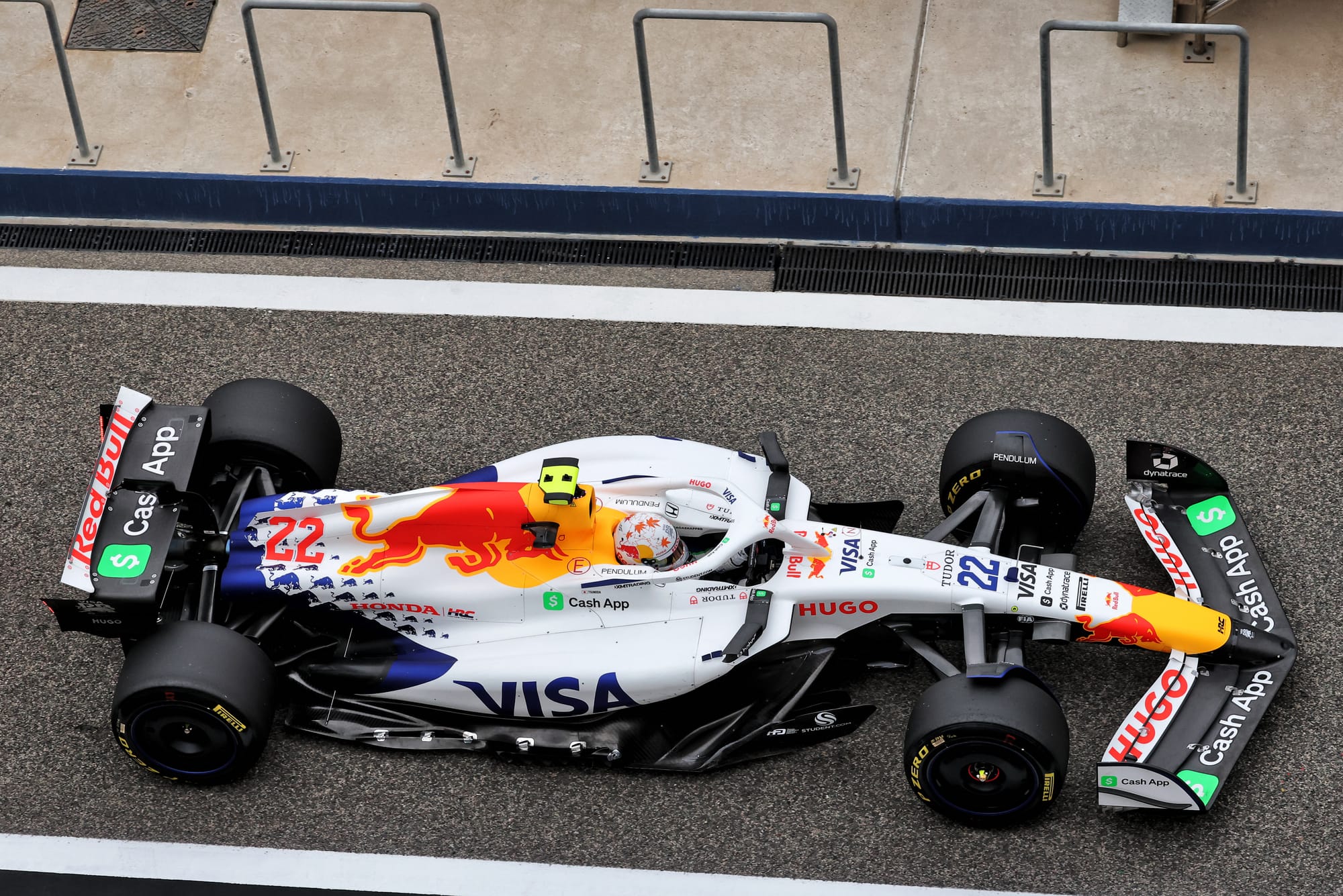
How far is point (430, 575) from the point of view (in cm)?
727

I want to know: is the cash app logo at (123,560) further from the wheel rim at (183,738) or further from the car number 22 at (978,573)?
the car number 22 at (978,573)

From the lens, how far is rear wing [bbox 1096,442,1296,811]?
6.73 meters

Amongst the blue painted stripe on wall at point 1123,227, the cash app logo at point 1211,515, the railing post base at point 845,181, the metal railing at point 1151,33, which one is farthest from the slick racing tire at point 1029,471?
the railing post base at point 845,181

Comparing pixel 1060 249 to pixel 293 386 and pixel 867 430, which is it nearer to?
pixel 867 430

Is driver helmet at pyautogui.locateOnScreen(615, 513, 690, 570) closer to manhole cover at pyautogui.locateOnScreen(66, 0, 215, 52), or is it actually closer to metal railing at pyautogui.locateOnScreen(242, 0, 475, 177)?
metal railing at pyautogui.locateOnScreen(242, 0, 475, 177)

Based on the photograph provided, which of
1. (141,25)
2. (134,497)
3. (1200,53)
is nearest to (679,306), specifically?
(134,497)

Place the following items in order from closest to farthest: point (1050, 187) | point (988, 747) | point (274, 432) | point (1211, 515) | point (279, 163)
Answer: point (988, 747), point (1211, 515), point (274, 432), point (1050, 187), point (279, 163)

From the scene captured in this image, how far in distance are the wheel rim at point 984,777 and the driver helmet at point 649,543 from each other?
4.12ft

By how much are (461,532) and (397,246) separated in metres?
3.04

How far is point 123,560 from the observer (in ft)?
23.0

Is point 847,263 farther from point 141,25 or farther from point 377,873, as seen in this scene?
point 141,25

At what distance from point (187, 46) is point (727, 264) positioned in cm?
363

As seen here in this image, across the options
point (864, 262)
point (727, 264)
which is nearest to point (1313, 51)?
point (864, 262)

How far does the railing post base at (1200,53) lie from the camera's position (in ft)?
33.4
